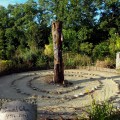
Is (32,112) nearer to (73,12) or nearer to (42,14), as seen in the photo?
(73,12)

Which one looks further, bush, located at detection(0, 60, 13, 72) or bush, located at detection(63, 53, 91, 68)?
bush, located at detection(63, 53, 91, 68)

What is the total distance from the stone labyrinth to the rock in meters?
3.54

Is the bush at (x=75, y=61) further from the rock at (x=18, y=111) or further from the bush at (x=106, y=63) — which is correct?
the rock at (x=18, y=111)

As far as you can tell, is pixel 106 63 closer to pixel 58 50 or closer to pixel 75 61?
pixel 75 61

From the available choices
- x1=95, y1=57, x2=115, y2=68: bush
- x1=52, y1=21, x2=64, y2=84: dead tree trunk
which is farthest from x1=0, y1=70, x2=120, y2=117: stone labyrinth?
x1=95, y1=57, x2=115, y2=68: bush

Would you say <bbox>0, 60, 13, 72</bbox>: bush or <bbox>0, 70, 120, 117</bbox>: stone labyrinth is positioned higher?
<bbox>0, 60, 13, 72</bbox>: bush

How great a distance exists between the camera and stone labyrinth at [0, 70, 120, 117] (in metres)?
11.7

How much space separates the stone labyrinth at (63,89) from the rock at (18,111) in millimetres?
3543

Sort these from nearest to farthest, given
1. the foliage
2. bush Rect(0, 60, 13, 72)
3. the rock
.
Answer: the rock, bush Rect(0, 60, 13, 72), the foliage

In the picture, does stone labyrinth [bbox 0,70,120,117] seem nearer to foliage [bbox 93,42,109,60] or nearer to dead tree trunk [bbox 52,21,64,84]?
dead tree trunk [bbox 52,21,64,84]

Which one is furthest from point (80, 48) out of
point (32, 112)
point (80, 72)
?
point (32, 112)

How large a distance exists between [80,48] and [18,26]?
7.53 metres

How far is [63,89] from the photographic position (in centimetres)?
1427

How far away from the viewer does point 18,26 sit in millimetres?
30125
